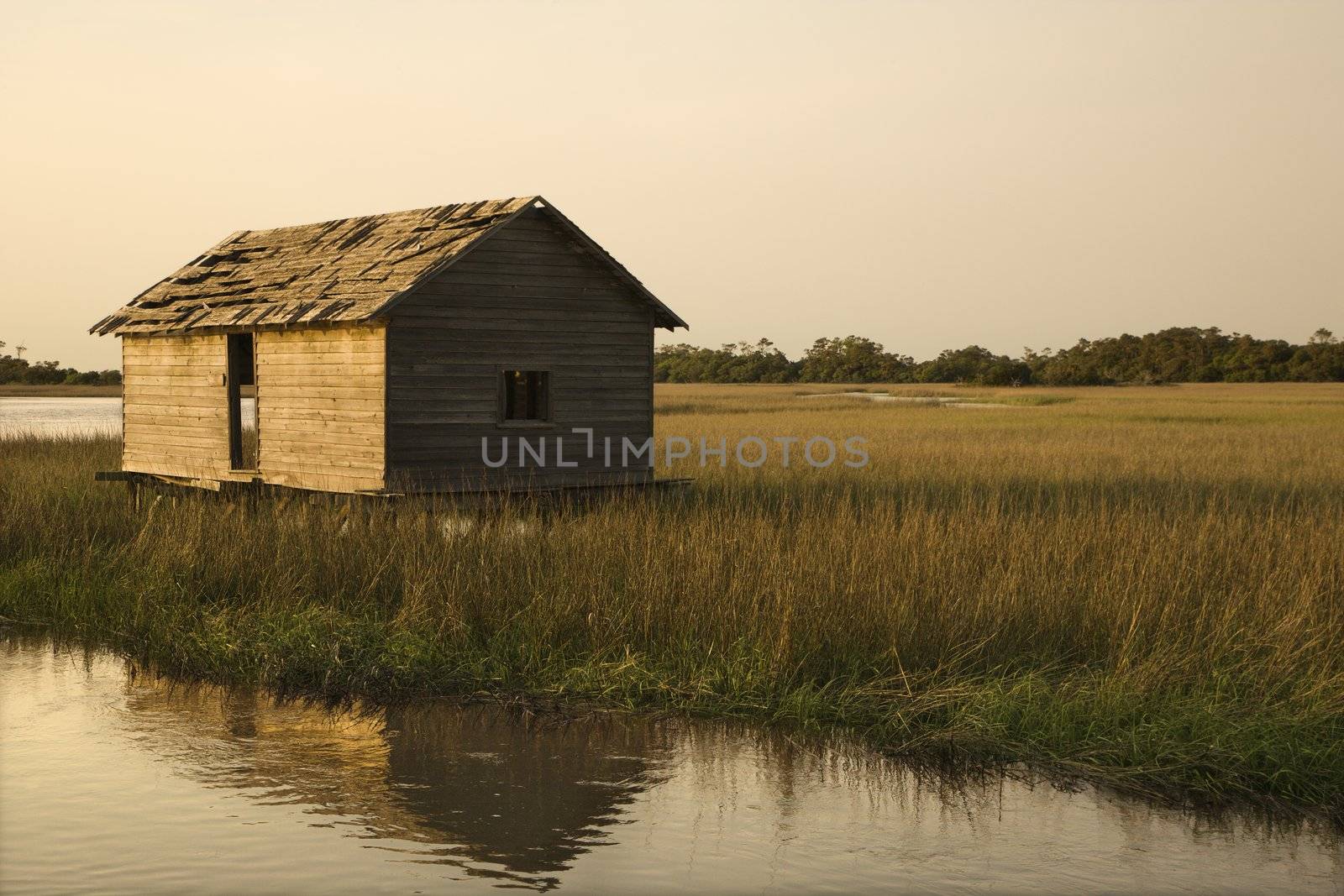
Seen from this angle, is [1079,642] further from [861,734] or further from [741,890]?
[741,890]

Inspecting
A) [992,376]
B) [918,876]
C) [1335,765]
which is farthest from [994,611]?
[992,376]

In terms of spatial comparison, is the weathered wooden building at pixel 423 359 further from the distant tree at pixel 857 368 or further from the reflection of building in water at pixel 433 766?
the distant tree at pixel 857 368

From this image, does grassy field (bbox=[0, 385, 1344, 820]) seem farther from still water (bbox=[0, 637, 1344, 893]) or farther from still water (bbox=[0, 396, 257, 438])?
still water (bbox=[0, 396, 257, 438])

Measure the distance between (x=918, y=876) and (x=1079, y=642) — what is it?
3952 millimetres

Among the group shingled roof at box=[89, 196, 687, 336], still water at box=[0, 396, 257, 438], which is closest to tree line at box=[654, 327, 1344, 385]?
still water at box=[0, 396, 257, 438]

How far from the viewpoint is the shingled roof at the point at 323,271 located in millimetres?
16734

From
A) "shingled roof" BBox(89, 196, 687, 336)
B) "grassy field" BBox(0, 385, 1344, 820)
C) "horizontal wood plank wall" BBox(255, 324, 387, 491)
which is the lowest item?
"grassy field" BBox(0, 385, 1344, 820)

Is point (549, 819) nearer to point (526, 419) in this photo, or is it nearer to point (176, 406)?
point (526, 419)

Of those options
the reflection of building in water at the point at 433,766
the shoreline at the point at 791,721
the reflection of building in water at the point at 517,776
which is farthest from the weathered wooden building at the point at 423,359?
the reflection of building in water at the point at 517,776

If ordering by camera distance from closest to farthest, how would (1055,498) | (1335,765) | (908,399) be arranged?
(1335,765)
(1055,498)
(908,399)

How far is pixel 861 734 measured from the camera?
7.90 m

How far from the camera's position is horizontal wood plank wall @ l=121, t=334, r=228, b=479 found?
19.4 meters

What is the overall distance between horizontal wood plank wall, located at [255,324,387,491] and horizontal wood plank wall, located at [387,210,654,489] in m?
0.34

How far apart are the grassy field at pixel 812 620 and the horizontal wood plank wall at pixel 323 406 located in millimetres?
2382
